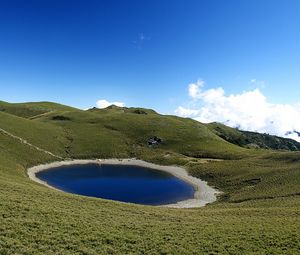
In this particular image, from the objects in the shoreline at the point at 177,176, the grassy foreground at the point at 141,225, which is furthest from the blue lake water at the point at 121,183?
the grassy foreground at the point at 141,225

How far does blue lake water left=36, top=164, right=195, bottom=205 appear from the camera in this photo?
6750 cm

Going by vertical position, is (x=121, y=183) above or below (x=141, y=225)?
below

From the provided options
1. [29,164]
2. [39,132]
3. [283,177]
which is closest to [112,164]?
[29,164]

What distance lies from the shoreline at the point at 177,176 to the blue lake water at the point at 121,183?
5.98 feet

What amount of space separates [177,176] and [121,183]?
1914cm

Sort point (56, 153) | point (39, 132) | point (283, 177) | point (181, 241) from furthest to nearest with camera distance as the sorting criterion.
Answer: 1. point (39, 132)
2. point (56, 153)
3. point (283, 177)
4. point (181, 241)

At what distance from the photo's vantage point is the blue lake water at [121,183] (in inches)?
2657

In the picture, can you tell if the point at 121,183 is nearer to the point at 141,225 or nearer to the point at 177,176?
the point at 177,176

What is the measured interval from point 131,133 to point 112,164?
35.6 m

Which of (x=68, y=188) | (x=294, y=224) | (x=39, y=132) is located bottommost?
(x=68, y=188)

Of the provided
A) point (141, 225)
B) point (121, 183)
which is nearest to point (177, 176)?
point (121, 183)

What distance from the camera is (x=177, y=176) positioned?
92.4 meters

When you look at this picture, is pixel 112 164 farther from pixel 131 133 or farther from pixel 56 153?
pixel 131 133

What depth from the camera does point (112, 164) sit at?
108 metres
